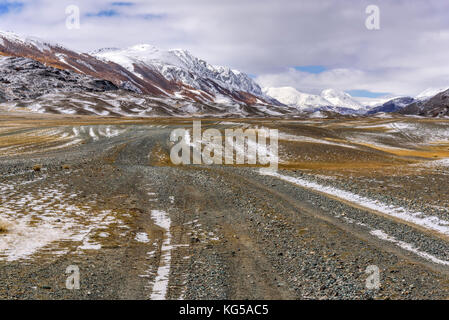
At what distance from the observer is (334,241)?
12.1 metres

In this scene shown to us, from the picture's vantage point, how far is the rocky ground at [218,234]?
8.41m

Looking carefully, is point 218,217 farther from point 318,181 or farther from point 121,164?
point 121,164

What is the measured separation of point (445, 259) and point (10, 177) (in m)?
23.8

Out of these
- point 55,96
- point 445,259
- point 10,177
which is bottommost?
point 445,259

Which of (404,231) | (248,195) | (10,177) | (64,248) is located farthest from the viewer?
(10,177)
